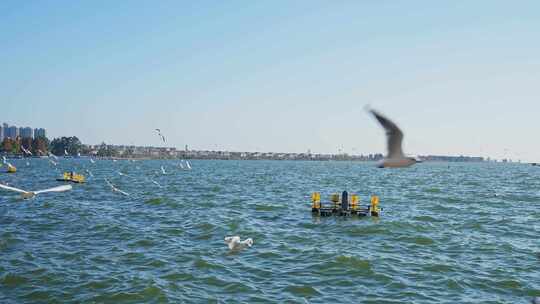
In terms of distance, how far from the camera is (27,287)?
16.2 meters

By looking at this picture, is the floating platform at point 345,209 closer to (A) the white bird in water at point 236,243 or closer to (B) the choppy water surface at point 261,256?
(B) the choppy water surface at point 261,256

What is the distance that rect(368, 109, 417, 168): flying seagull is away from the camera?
45.8 ft

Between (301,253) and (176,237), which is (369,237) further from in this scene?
(176,237)

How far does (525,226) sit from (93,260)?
87.1ft

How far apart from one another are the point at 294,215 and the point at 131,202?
49.2 feet

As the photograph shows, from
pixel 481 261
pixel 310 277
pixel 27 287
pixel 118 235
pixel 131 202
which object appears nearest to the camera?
pixel 27 287

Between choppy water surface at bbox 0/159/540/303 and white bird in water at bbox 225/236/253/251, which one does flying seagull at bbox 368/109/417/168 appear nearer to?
choppy water surface at bbox 0/159/540/303

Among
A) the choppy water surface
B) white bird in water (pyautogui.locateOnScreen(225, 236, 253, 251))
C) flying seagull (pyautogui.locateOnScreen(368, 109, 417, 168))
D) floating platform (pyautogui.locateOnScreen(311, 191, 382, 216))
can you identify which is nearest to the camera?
flying seagull (pyautogui.locateOnScreen(368, 109, 417, 168))

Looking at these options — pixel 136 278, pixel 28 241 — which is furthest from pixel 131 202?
pixel 136 278

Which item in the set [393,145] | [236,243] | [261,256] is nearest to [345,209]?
[236,243]

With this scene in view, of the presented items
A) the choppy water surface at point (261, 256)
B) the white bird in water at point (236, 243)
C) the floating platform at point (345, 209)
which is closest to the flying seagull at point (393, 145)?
the choppy water surface at point (261, 256)

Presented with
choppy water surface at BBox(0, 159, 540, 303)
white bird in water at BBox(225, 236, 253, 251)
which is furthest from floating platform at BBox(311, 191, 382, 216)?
white bird in water at BBox(225, 236, 253, 251)

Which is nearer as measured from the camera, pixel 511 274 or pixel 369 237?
pixel 511 274

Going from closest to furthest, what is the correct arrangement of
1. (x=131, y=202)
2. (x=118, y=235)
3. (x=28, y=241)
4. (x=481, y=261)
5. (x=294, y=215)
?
(x=481, y=261), (x=28, y=241), (x=118, y=235), (x=294, y=215), (x=131, y=202)
